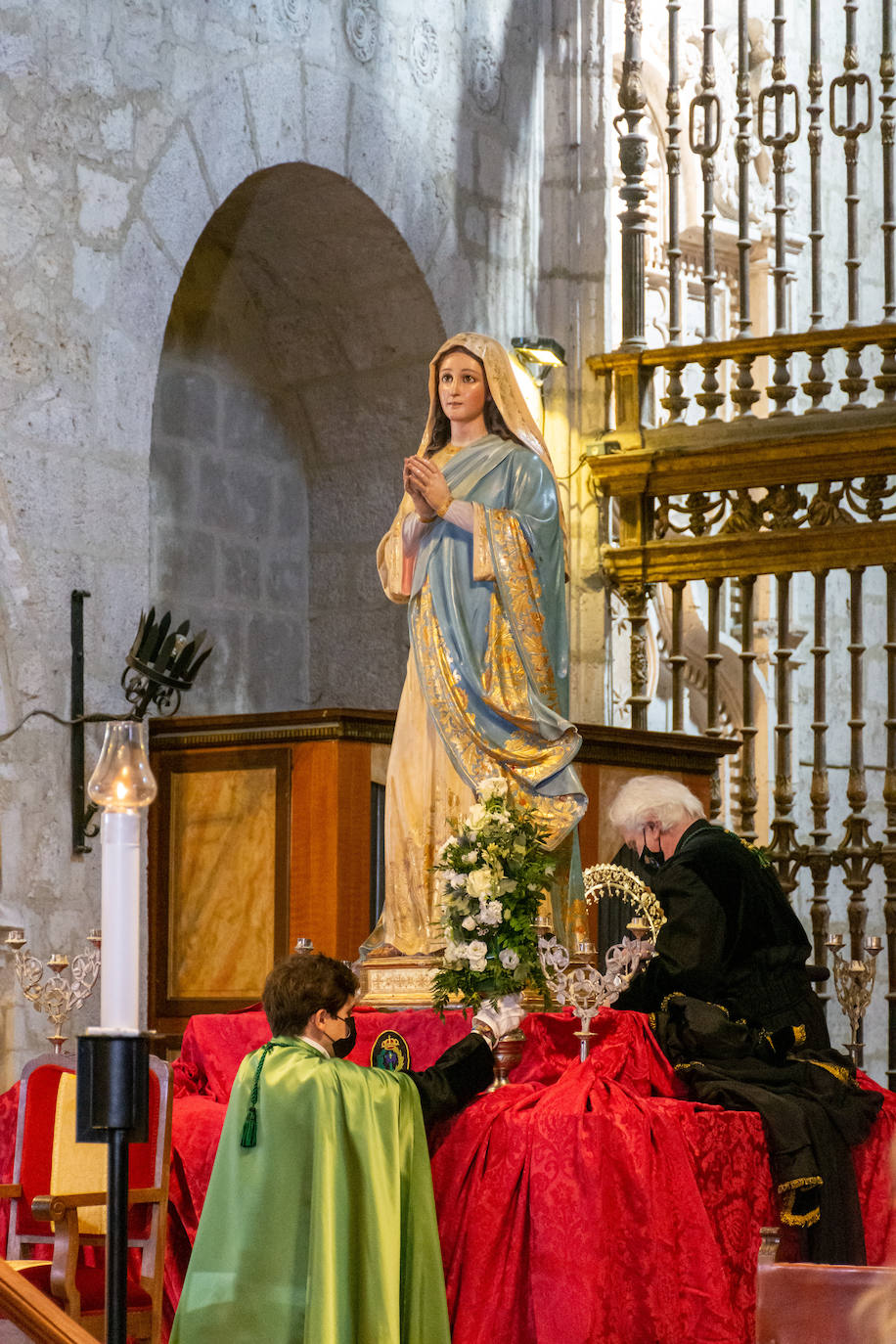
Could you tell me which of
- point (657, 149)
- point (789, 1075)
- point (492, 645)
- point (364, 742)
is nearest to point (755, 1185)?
point (789, 1075)

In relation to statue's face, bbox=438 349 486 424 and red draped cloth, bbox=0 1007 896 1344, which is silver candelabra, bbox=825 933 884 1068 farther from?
statue's face, bbox=438 349 486 424

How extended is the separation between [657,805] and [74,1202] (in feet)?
7.11

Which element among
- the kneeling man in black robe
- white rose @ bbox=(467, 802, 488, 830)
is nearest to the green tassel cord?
white rose @ bbox=(467, 802, 488, 830)

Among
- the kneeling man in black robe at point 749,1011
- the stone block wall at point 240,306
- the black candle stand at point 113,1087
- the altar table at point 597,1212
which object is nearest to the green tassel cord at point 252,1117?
the altar table at point 597,1212

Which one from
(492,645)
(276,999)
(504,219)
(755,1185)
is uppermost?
(504,219)

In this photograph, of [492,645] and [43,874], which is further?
[43,874]

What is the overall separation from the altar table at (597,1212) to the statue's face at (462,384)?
2072mm

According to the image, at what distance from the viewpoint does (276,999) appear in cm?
459

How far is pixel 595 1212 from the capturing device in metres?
4.92

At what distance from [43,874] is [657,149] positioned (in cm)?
577

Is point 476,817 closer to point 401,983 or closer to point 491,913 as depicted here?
point 491,913

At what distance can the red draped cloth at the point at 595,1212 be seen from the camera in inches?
193

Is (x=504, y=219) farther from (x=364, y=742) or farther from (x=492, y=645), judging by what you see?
(x=492, y=645)

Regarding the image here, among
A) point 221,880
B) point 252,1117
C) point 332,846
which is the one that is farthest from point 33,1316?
point 221,880
